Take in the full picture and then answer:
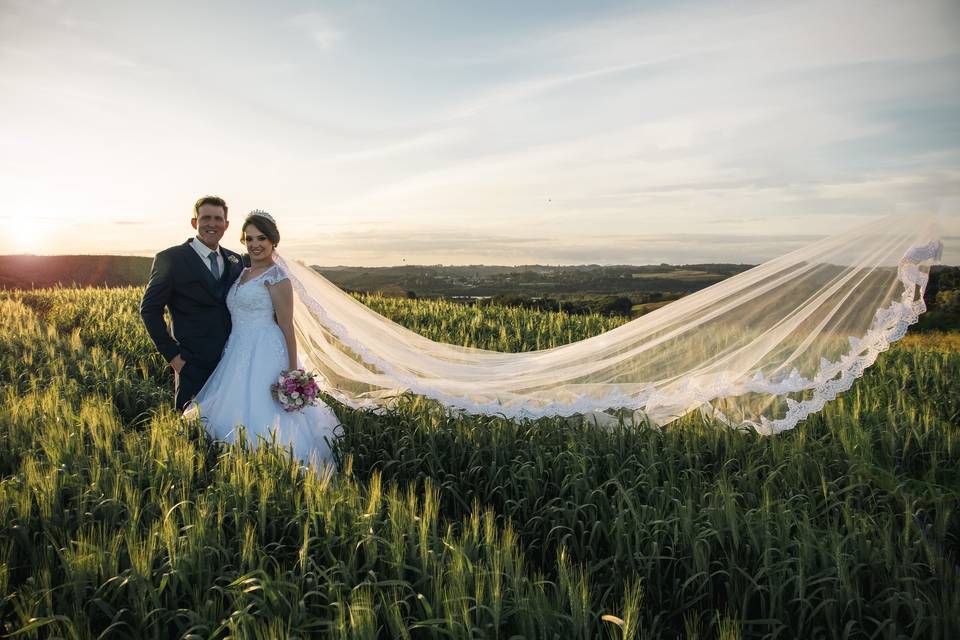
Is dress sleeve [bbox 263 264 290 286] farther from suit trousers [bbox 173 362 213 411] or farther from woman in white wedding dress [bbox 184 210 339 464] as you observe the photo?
suit trousers [bbox 173 362 213 411]

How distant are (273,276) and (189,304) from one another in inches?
34.1

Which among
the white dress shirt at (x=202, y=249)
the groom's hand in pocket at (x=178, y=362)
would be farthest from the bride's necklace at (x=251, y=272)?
the groom's hand in pocket at (x=178, y=362)

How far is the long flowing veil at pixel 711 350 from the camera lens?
519 centimetres

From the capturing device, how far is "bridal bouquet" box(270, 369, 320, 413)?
5.28 meters

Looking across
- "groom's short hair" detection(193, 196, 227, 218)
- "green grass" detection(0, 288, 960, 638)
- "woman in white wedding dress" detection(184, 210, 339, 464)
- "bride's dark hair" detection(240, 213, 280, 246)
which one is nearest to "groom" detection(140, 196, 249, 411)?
"groom's short hair" detection(193, 196, 227, 218)

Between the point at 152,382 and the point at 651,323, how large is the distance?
274 inches

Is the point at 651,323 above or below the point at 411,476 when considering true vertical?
above

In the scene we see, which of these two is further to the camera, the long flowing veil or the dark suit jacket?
the dark suit jacket

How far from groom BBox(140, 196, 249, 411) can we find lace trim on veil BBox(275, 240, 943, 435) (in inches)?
23.3

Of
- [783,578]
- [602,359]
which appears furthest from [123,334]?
[783,578]

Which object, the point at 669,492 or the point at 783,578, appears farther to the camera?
the point at 669,492

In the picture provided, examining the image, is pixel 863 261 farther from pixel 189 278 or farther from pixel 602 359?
pixel 189 278

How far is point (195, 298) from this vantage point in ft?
18.0

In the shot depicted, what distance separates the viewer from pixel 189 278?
17.6ft
